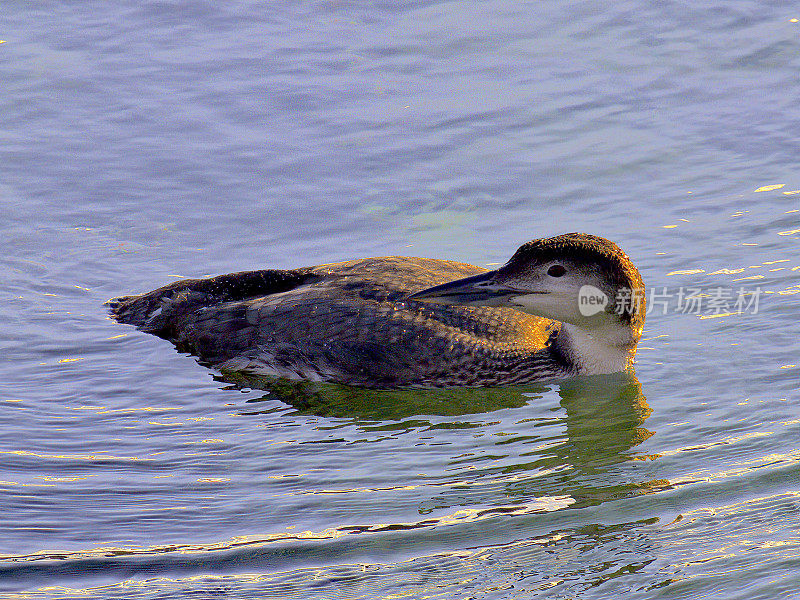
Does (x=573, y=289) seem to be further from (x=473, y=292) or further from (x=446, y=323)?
(x=446, y=323)

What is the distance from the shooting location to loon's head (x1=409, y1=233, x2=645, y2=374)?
7.72 meters

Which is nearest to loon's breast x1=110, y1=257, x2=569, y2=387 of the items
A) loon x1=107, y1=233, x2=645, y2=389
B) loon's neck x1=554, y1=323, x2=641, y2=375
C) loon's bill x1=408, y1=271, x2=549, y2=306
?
loon x1=107, y1=233, x2=645, y2=389

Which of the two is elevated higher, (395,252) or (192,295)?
(395,252)

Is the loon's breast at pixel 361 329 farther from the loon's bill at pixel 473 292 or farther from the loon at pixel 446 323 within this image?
the loon's bill at pixel 473 292

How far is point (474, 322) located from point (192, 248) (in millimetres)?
2774

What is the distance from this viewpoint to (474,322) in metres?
8.04

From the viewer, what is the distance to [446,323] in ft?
26.2

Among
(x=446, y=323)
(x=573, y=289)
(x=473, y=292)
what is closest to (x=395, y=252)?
(x=446, y=323)

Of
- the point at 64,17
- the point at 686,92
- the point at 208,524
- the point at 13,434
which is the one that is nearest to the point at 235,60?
the point at 64,17

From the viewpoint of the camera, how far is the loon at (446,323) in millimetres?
7781

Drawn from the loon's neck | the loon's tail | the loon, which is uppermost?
the loon's tail

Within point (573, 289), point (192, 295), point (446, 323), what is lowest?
point (446, 323)

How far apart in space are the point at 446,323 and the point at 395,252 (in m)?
1.70

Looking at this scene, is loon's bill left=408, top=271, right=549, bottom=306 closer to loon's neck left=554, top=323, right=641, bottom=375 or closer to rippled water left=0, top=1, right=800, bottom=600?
loon's neck left=554, top=323, right=641, bottom=375
